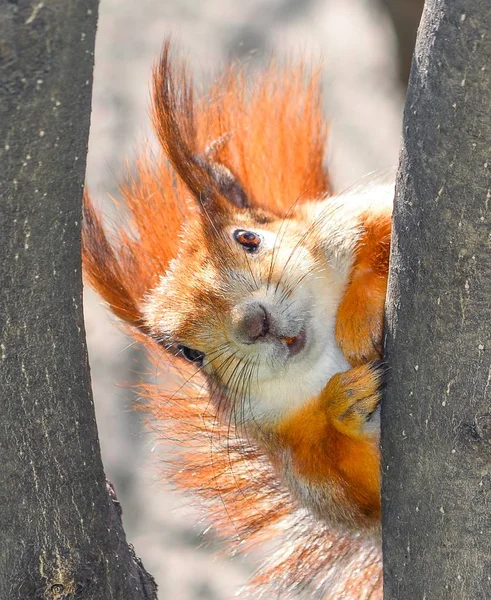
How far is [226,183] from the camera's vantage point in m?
1.68

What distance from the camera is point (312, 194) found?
176 cm

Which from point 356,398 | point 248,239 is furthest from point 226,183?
point 356,398

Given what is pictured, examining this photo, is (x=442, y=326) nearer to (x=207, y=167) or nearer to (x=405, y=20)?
(x=207, y=167)

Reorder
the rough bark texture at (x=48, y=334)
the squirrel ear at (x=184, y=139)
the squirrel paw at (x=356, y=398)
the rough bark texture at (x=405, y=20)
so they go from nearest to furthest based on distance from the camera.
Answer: the rough bark texture at (x=48, y=334) → the squirrel paw at (x=356, y=398) → the squirrel ear at (x=184, y=139) → the rough bark texture at (x=405, y=20)

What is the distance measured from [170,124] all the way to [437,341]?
758 mm

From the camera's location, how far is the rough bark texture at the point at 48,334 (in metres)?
0.75

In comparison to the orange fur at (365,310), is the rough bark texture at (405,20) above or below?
below

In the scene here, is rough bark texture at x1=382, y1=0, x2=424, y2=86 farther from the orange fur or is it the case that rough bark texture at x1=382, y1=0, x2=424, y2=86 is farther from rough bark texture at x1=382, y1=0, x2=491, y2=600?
rough bark texture at x1=382, y1=0, x2=491, y2=600

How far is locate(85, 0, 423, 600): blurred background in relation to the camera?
3.44 meters

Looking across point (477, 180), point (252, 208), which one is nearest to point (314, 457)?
point (252, 208)

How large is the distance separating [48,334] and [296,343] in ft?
1.88

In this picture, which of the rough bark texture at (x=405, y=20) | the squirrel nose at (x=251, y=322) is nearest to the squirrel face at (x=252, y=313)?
the squirrel nose at (x=251, y=322)

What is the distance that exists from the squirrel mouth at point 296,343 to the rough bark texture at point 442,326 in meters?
0.39

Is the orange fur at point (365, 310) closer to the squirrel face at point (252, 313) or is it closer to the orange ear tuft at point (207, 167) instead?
the squirrel face at point (252, 313)
